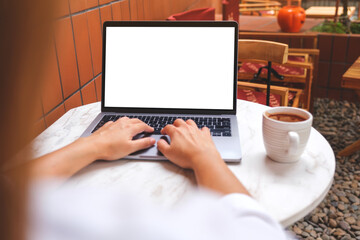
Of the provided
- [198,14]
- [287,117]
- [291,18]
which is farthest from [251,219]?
[291,18]

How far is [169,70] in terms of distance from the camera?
3.51 ft

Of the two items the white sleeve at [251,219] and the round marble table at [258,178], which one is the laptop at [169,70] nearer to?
the round marble table at [258,178]

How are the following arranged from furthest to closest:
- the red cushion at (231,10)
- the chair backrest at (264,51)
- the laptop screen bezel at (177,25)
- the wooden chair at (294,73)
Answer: the red cushion at (231,10) → the wooden chair at (294,73) → the chair backrest at (264,51) → the laptop screen bezel at (177,25)

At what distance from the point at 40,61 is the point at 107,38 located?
3.06 ft

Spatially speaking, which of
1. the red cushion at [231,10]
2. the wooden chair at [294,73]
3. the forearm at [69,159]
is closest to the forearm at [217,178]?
the forearm at [69,159]

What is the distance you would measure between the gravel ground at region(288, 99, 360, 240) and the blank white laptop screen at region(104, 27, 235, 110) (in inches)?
43.3

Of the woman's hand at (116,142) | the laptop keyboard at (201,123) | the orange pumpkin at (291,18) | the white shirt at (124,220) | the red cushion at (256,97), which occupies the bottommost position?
the red cushion at (256,97)

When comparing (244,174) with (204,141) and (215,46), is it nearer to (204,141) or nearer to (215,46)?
(204,141)

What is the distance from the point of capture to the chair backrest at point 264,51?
1735mm

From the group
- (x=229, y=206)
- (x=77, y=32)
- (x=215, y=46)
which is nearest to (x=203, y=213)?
(x=229, y=206)

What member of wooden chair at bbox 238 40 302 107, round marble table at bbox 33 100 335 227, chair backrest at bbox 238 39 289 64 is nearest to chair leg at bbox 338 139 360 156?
wooden chair at bbox 238 40 302 107

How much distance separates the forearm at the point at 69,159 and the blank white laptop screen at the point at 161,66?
0.35 meters

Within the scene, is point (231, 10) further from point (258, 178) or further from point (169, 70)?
point (258, 178)

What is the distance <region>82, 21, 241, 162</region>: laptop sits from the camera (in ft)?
3.37
